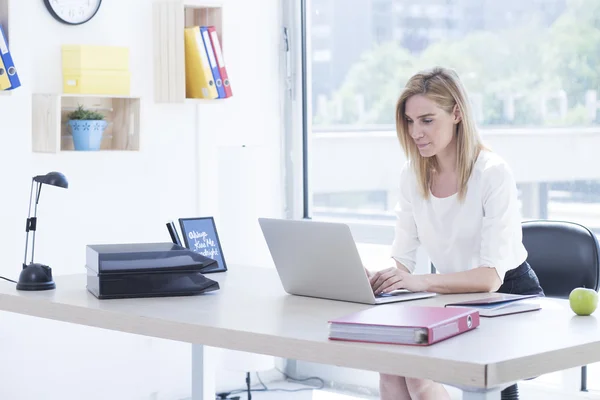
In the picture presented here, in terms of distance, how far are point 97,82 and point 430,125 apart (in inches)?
60.1

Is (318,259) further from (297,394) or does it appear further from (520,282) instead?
(297,394)

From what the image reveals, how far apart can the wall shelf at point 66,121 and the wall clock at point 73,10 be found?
1.00 feet

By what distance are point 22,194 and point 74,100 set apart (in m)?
0.44

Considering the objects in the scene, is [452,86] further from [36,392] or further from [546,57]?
[36,392]

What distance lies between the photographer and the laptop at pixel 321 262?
228cm

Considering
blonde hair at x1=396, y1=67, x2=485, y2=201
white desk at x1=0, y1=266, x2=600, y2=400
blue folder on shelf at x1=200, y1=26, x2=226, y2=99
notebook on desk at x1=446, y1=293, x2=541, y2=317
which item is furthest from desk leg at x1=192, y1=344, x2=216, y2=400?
blue folder on shelf at x1=200, y1=26, x2=226, y2=99

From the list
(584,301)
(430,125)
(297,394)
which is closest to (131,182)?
(297,394)

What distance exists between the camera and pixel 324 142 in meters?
4.65

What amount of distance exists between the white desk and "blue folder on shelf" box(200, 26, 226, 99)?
4.71ft

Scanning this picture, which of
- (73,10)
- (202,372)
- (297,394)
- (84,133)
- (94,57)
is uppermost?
(73,10)

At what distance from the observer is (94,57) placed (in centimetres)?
382

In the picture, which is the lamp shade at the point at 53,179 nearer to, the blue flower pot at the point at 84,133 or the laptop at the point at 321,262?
the laptop at the point at 321,262

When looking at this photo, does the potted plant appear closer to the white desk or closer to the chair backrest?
the white desk

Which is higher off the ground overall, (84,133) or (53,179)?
(84,133)
